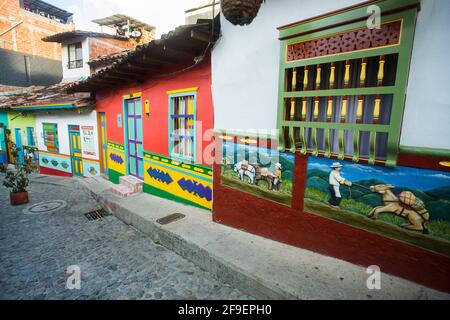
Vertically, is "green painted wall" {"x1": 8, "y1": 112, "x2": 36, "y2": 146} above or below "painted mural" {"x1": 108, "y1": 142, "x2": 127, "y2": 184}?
above

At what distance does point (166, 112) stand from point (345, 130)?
4445 millimetres

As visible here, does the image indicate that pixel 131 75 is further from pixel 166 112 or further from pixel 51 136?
pixel 51 136

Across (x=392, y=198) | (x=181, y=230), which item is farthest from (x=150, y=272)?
(x=392, y=198)

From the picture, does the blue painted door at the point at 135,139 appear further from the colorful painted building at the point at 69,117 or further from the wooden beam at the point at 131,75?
the colorful painted building at the point at 69,117

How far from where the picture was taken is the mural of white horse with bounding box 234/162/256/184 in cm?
412

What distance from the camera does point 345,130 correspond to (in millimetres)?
3072

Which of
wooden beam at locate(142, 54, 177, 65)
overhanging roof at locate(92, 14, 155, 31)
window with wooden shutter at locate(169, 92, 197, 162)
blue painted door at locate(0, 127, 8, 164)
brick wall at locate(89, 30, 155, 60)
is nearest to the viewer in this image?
wooden beam at locate(142, 54, 177, 65)

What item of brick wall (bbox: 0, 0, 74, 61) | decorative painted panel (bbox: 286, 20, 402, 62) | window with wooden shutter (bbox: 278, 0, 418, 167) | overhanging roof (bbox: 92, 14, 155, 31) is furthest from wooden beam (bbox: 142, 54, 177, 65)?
brick wall (bbox: 0, 0, 74, 61)

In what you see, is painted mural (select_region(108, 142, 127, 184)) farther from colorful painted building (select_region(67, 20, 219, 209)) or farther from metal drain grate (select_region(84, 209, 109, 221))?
metal drain grate (select_region(84, 209, 109, 221))

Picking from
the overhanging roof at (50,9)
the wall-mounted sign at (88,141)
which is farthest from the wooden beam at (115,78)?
the overhanging roof at (50,9)

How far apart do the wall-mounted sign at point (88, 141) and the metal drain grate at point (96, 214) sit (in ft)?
13.0

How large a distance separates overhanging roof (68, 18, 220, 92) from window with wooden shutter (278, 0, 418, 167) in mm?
1500
